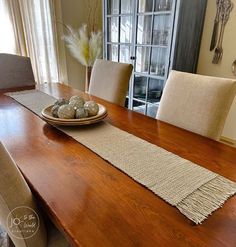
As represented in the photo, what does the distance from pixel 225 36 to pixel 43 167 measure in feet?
7.14

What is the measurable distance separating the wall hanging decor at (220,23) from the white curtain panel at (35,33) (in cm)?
196

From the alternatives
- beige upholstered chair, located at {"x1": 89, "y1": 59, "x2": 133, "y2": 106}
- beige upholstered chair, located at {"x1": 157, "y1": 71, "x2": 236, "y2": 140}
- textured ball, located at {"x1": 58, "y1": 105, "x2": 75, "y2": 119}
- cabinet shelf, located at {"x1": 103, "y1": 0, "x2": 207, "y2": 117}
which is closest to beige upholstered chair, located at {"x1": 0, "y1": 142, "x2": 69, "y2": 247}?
textured ball, located at {"x1": 58, "y1": 105, "x2": 75, "y2": 119}

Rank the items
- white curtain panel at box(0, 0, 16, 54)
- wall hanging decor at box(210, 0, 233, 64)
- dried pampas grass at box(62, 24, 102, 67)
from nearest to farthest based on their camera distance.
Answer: wall hanging decor at box(210, 0, 233, 64) → white curtain panel at box(0, 0, 16, 54) → dried pampas grass at box(62, 24, 102, 67)

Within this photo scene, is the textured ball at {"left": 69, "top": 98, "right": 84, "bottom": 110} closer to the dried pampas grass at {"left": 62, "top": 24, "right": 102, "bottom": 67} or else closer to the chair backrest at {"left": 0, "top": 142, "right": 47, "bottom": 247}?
the chair backrest at {"left": 0, "top": 142, "right": 47, "bottom": 247}

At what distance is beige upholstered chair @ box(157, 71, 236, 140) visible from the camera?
1.04 meters

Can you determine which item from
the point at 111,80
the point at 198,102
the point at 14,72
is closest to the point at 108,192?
the point at 198,102

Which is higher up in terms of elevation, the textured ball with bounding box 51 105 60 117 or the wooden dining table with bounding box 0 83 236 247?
the textured ball with bounding box 51 105 60 117

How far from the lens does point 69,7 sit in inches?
118

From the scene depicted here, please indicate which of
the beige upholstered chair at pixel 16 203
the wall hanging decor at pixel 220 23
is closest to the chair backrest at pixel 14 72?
the beige upholstered chair at pixel 16 203

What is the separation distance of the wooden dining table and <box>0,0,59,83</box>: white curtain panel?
1.88 metres

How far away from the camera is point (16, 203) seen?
2.03ft

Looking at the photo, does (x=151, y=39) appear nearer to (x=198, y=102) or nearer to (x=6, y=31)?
(x=198, y=102)

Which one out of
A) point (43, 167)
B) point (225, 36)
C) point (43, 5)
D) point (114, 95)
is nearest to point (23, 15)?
point (43, 5)

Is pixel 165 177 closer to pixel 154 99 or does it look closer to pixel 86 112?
pixel 86 112
